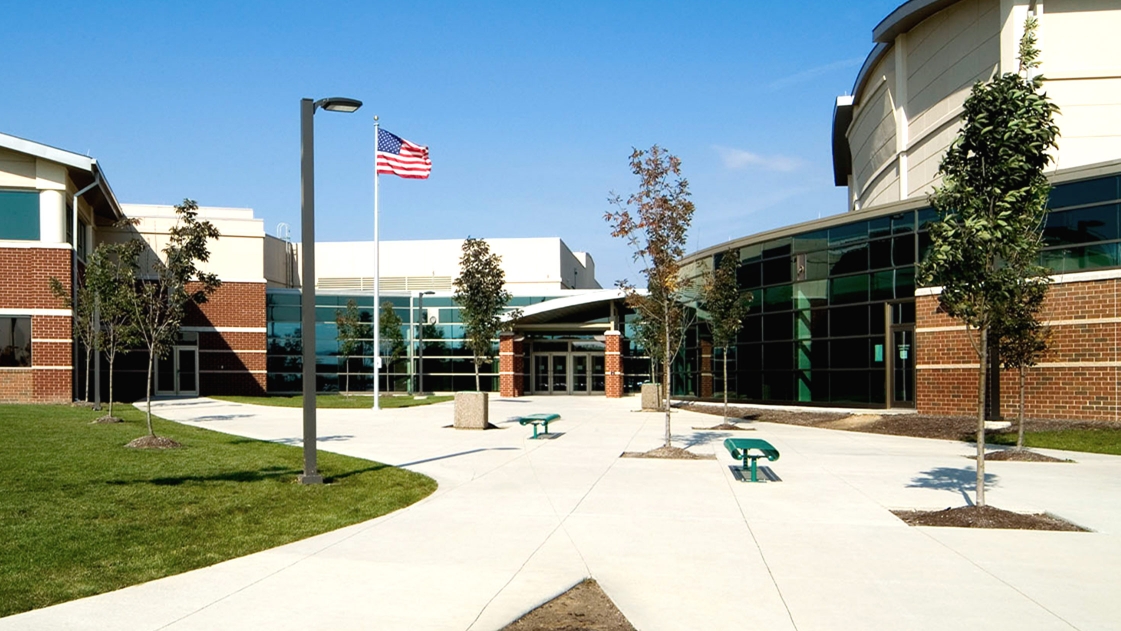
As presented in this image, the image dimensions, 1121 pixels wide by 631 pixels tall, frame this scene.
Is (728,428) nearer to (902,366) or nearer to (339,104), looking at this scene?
(902,366)

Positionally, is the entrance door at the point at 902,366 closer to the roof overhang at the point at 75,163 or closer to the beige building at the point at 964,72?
the beige building at the point at 964,72

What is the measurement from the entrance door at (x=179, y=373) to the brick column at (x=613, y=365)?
2123 cm

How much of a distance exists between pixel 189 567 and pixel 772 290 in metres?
27.4

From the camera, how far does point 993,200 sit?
37.4 ft

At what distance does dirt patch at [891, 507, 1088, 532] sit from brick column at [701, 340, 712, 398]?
27.8 m

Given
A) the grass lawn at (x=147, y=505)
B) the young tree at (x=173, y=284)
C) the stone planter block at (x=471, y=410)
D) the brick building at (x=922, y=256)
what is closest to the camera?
the grass lawn at (x=147, y=505)

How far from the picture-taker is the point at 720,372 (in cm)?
3778

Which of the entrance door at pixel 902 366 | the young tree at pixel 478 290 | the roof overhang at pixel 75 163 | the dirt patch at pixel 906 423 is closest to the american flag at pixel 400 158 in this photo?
the young tree at pixel 478 290

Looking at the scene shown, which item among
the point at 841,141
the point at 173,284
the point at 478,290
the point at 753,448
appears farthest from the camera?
the point at 841,141

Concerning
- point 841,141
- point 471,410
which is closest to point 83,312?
point 471,410

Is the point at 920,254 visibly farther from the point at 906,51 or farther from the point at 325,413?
the point at 325,413

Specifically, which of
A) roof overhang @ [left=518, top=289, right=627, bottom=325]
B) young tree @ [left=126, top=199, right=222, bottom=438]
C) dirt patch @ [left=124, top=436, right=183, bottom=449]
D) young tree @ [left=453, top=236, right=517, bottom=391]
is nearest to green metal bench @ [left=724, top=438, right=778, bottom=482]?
dirt patch @ [left=124, top=436, right=183, bottom=449]

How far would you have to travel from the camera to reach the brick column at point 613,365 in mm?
49438

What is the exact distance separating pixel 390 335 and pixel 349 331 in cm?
296
